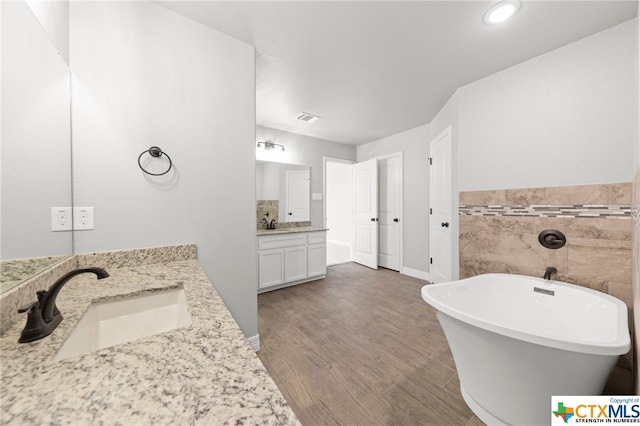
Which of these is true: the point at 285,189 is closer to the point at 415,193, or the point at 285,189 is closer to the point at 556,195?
the point at 415,193

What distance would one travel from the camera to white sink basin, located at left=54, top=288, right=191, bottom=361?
0.87 metres

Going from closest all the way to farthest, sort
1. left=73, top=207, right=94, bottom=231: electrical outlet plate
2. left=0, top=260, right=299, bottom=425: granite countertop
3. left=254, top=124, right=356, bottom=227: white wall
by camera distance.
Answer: left=0, top=260, right=299, bottom=425: granite countertop
left=73, top=207, right=94, bottom=231: electrical outlet plate
left=254, top=124, right=356, bottom=227: white wall

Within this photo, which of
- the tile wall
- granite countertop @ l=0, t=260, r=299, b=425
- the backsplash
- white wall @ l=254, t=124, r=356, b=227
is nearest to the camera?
granite countertop @ l=0, t=260, r=299, b=425

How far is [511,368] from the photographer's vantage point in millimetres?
1146

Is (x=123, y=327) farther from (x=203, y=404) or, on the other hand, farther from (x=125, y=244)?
(x=203, y=404)

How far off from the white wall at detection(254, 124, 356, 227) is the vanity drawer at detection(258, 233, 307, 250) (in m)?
0.67

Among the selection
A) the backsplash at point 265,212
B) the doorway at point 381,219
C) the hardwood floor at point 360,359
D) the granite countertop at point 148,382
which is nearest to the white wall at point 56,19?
the granite countertop at point 148,382

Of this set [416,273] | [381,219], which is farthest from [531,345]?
[381,219]

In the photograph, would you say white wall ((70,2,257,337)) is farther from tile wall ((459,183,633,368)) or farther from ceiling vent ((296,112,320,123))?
tile wall ((459,183,633,368))

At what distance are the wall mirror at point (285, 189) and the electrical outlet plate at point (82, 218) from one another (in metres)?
2.29

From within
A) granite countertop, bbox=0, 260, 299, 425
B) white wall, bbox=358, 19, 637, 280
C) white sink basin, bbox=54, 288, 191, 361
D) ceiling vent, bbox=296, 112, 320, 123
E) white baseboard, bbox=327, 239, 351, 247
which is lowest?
white baseboard, bbox=327, 239, 351, 247

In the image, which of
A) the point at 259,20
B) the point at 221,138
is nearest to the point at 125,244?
the point at 221,138

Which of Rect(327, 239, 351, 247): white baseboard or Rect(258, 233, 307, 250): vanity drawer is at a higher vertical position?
Rect(258, 233, 307, 250): vanity drawer

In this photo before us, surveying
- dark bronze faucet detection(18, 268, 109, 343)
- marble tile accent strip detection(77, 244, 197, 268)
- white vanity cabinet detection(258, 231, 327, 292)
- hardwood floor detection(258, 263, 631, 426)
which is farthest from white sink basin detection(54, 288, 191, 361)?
white vanity cabinet detection(258, 231, 327, 292)
